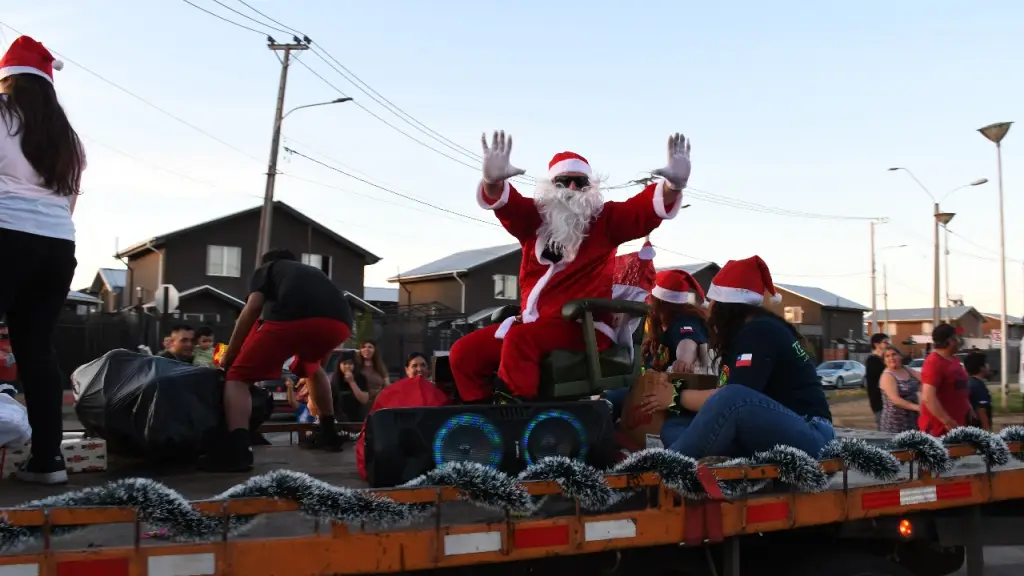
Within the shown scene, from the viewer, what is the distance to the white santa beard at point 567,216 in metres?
3.88

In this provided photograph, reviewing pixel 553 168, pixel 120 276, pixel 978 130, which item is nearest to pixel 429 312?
pixel 120 276

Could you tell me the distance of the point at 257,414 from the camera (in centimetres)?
365

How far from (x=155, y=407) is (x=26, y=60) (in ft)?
4.36

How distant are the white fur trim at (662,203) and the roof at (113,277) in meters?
35.8

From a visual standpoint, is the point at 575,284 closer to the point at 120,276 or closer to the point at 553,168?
the point at 553,168

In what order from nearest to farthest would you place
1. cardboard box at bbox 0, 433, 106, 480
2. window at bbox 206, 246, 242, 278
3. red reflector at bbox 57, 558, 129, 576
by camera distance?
red reflector at bbox 57, 558, 129, 576 → cardboard box at bbox 0, 433, 106, 480 → window at bbox 206, 246, 242, 278

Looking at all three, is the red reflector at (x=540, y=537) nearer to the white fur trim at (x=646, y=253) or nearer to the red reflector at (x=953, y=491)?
the red reflector at (x=953, y=491)

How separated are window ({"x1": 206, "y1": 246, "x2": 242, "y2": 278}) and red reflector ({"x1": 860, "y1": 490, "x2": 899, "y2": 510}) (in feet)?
104

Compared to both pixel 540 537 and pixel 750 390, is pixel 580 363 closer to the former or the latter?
pixel 750 390

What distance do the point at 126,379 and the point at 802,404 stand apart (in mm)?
2787

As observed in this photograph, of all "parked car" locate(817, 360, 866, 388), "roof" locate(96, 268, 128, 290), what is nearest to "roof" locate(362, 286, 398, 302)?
"roof" locate(96, 268, 128, 290)

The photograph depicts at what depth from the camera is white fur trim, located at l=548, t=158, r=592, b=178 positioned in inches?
162

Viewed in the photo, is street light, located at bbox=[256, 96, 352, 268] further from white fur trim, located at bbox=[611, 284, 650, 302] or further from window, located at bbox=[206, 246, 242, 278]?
white fur trim, located at bbox=[611, 284, 650, 302]

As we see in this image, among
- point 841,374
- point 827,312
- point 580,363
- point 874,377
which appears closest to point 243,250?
A: point 841,374
